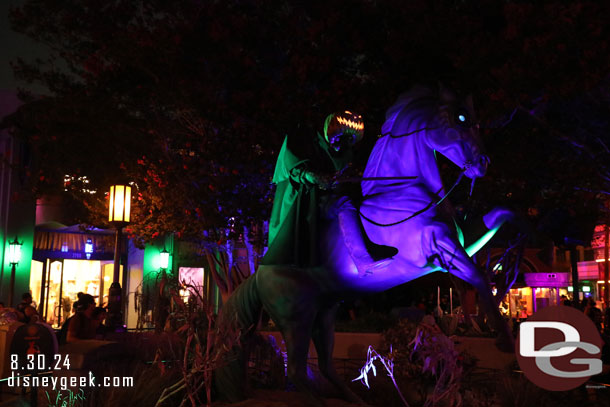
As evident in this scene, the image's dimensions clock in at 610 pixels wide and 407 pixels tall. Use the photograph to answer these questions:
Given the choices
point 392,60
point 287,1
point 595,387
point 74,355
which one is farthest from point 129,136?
point 595,387

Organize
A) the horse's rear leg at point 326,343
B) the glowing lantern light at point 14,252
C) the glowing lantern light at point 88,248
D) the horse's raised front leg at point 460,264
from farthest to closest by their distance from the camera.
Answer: the glowing lantern light at point 88,248 < the glowing lantern light at point 14,252 < the horse's rear leg at point 326,343 < the horse's raised front leg at point 460,264

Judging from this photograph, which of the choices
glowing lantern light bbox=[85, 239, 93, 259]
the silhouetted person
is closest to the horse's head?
the silhouetted person

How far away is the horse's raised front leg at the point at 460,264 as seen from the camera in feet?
16.4

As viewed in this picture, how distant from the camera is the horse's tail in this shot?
5648 millimetres

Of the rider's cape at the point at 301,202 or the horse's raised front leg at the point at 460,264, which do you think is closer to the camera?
the horse's raised front leg at the point at 460,264

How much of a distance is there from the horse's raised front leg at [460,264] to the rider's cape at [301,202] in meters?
1.11

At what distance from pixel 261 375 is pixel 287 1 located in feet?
33.2

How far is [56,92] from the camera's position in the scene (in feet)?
51.6

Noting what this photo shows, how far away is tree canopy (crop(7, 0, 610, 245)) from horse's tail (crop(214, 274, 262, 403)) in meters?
6.81

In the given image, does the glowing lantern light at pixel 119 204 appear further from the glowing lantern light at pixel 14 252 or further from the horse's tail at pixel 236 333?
the glowing lantern light at pixel 14 252

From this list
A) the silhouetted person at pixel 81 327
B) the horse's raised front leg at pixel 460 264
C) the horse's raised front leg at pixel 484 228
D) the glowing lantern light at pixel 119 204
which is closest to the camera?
the horse's raised front leg at pixel 460 264

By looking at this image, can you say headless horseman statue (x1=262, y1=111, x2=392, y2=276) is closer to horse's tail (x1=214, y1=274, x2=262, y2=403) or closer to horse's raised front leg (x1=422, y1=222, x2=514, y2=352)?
horse's tail (x1=214, y1=274, x2=262, y2=403)

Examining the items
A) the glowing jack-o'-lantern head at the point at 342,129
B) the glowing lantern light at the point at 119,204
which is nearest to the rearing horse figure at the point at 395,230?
the glowing jack-o'-lantern head at the point at 342,129

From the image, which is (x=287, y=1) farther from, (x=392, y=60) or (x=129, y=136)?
(x=129, y=136)
